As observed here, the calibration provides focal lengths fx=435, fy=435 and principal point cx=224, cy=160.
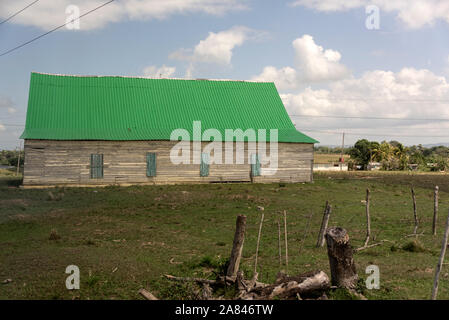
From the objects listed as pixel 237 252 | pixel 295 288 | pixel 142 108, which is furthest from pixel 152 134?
pixel 295 288

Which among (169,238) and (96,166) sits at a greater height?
(96,166)

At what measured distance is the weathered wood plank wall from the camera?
30672 mm

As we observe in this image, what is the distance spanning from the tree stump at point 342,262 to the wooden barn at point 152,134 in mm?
24799

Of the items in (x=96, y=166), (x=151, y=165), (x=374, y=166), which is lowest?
(x=96, y=166)

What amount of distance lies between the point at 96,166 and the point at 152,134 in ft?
15.4

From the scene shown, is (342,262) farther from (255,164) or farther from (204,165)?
(255,164)

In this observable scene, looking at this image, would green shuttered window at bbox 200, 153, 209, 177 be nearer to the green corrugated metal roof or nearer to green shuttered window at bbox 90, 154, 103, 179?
the green corrugated metal roof

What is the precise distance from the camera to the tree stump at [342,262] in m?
8.51

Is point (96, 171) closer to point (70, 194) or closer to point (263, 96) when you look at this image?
point (70, 194)

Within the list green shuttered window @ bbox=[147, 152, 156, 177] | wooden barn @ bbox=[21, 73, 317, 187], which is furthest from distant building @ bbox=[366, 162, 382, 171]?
green shuttered window @ bbox=[147, 152, 156, 177]

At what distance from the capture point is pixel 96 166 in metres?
31.5

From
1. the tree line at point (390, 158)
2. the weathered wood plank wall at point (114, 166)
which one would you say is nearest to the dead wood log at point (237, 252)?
the weathered wood plank wall at point (114, 166)

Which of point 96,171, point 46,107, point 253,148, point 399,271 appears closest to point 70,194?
point 96,171

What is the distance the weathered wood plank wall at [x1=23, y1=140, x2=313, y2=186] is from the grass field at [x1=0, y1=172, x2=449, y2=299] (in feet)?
8.37
